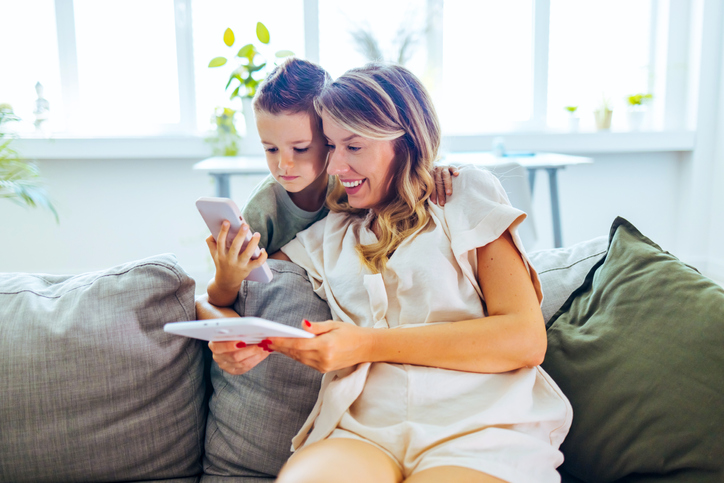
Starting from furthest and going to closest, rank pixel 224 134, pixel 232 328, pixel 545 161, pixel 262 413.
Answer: pixel 224 134, pixel 545 161, pixel 262 413, pixel 232 328

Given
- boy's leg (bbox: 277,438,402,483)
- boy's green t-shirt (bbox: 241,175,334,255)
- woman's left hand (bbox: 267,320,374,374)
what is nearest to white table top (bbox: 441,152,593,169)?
boy's green t-shirt (bbox: 241,175,334,255)

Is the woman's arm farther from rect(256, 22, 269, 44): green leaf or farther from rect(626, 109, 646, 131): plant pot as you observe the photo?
rect(626, 109, 646, 131): plant pot

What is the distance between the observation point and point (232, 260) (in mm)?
1063

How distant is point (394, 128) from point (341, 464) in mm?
693

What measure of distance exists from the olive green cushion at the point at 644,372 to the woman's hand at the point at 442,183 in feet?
1.21

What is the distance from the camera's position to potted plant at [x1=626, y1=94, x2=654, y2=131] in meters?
3.61

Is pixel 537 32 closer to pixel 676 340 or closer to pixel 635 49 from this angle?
pixel 635 49

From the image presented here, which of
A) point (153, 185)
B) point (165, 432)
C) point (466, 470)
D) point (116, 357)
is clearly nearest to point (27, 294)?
point (116, 357)

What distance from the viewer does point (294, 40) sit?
360cm

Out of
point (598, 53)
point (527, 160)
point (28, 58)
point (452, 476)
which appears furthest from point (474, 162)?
point (28, 58)

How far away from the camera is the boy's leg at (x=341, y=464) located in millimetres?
828

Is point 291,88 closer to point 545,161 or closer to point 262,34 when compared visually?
point 545,161

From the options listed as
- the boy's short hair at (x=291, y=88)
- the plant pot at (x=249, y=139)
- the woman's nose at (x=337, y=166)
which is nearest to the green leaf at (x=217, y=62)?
the plant pot at (x=249, y=139)

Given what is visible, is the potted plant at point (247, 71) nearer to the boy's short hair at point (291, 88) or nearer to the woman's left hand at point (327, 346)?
the boy's short hair at point (291, 88)
